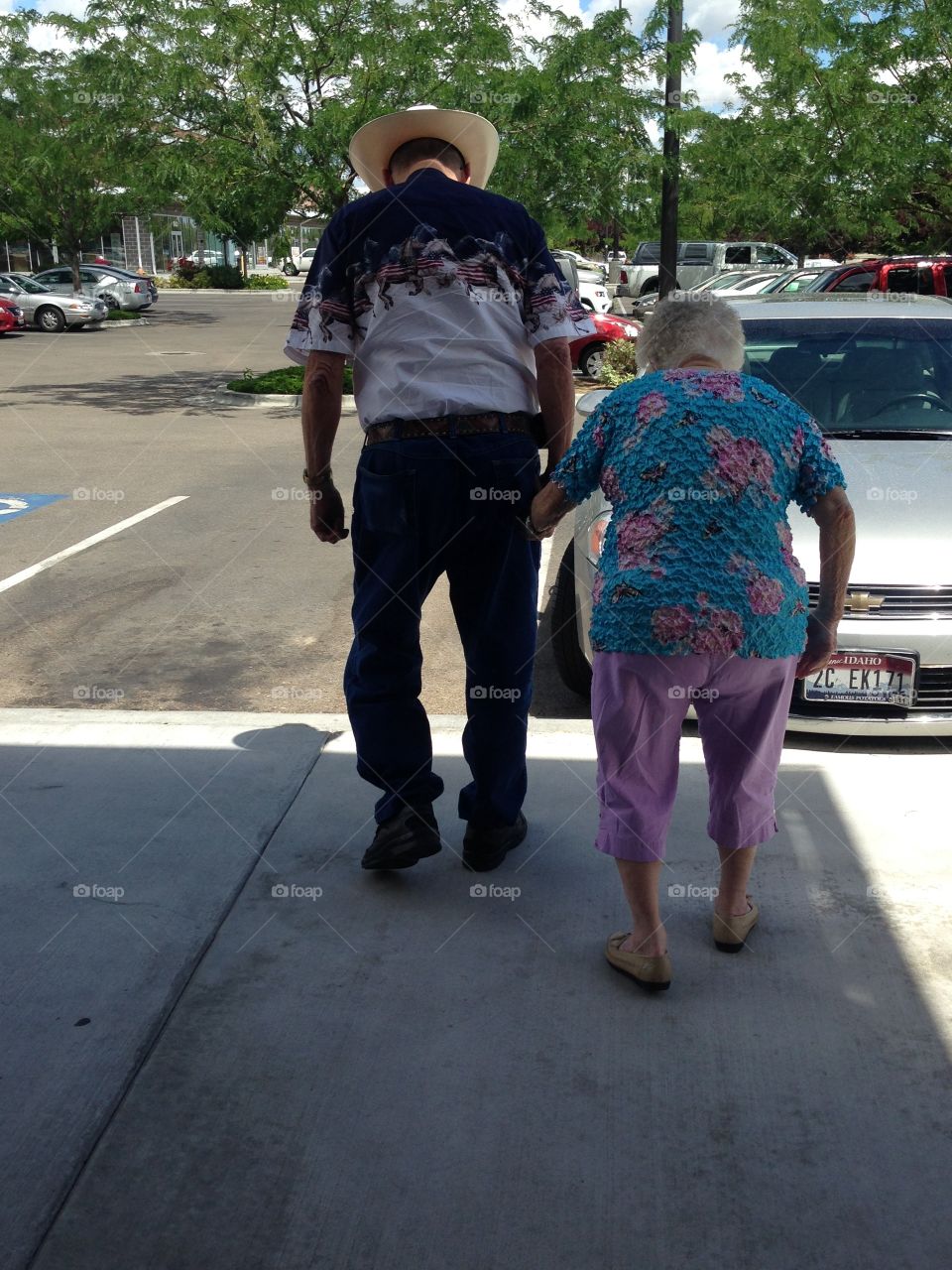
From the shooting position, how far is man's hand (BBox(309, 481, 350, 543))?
331 centimetres

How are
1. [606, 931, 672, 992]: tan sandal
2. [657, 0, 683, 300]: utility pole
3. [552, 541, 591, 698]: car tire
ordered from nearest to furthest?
[606, 931, 672, 992]: tan sandal < [552, 541, 591, 698]: car tire < [657, 0, 683, 300]: utility pole

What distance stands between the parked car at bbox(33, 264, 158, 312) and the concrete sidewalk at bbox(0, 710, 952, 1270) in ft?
132

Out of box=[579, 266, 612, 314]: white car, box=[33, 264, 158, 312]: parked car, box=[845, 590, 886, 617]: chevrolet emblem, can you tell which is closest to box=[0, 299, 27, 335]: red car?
box=[33, 264, 158, 312]: parked car

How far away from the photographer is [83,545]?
27.5ft

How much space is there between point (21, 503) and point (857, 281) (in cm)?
1397

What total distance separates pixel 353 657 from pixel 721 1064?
139 centimetres

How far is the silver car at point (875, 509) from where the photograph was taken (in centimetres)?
424

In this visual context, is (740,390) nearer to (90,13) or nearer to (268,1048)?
(268,1048)

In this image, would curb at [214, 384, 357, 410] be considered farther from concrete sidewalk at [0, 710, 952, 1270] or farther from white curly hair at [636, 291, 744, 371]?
white curly hair at [636, 291, 744, 371]

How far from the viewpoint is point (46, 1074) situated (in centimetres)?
247

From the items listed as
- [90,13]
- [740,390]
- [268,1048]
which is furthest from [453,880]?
[90,13]

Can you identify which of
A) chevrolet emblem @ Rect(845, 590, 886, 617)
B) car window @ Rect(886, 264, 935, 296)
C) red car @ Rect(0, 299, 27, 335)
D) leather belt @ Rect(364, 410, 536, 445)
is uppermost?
car window @ Rect(886, 264, 935, 296)

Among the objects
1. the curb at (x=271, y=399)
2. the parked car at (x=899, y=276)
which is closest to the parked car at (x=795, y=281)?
the parked car at (x=899, y=276)

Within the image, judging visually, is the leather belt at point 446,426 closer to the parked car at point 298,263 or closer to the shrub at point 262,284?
the parked car at point 298,263
